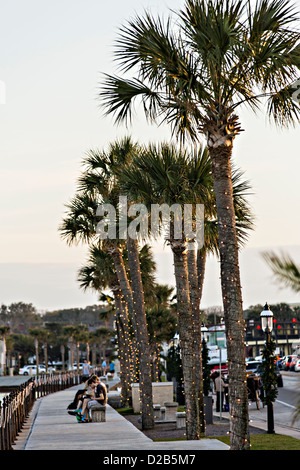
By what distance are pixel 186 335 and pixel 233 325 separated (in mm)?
4802

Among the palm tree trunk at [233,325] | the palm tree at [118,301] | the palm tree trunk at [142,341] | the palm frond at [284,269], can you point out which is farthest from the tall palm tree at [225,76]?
the palm tree at [118,301]

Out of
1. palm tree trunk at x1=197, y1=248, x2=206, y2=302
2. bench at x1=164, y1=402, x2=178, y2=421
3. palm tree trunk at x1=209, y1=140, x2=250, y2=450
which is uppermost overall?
palm tree trunk at x1=197, y1=248, x2=206, y2=302

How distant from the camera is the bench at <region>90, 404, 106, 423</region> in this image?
19453 mm

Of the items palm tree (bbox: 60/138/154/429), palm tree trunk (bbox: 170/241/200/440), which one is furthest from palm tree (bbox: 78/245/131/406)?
palm tree trunk (bbox: 170/241/200/440)

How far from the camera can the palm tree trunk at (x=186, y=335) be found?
15414 mm

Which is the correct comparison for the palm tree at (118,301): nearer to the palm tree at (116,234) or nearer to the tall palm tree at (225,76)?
the palm tree at (116,234)

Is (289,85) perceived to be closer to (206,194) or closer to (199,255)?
(206,194)

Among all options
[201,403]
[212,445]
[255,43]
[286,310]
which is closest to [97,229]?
[201,403]

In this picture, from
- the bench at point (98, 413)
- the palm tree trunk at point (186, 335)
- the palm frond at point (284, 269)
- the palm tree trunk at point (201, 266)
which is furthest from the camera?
the palm tree trunk at point (201, 266)

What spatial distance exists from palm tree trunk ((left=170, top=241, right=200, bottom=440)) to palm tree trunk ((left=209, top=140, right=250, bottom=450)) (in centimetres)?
454

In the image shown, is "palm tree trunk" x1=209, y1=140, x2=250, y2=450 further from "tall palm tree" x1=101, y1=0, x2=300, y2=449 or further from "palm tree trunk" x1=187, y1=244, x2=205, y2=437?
"palm tree trunk" x1=187, y1=244, x2=205, y2=437

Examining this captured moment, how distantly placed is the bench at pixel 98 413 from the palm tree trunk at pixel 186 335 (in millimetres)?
4563

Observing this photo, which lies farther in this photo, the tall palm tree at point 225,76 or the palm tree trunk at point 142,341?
the palm tree trunk at point 142,341

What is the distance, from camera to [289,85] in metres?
11.6
